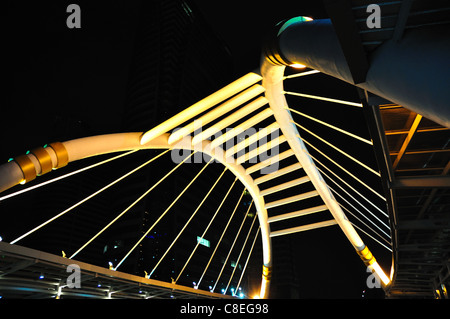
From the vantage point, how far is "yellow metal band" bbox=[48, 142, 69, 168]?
831cm

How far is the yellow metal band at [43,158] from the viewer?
25.7ft

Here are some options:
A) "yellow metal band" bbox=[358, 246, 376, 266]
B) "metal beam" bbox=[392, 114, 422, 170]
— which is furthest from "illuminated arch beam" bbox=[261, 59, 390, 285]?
"metal beam" bbox=[392, 114, 422, 170]

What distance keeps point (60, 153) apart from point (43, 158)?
52 centimetres

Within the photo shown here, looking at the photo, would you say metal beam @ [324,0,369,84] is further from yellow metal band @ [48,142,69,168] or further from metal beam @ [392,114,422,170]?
yellow metal band @ [48,142,69,168]

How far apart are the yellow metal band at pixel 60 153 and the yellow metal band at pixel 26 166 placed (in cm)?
80

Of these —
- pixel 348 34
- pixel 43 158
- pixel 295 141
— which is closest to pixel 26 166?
pixel 43 158

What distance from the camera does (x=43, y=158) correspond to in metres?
7.92

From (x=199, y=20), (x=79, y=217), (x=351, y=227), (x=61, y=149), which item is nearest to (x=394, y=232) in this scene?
(x=351, y=227)

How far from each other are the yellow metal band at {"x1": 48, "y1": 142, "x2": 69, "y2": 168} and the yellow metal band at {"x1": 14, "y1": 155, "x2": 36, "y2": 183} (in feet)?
2.62

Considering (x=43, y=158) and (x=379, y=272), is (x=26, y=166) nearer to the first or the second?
(x=43, y=158)

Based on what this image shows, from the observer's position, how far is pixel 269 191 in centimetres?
1728

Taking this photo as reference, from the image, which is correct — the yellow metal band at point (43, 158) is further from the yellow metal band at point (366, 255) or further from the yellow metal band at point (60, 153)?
the yellow metal band at point (366, 255)

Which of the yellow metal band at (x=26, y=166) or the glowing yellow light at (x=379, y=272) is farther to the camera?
the glowing yellow light at (x=379, y=272)

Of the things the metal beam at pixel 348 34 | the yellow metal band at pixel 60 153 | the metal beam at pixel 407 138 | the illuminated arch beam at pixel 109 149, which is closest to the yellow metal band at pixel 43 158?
the illuminated arch beam at pixel 109 149
